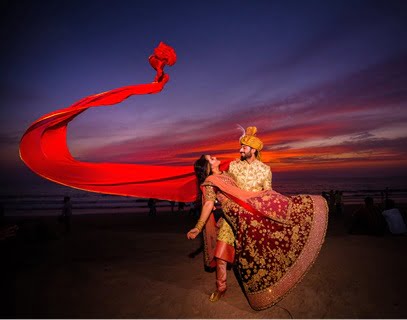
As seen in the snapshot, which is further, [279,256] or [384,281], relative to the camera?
[384,281]

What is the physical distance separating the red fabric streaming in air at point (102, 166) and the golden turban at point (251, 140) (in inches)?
33.5

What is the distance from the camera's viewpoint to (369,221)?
7.89 m

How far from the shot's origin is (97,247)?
743 centimetres

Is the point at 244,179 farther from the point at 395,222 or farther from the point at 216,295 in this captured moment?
the point at 395,222

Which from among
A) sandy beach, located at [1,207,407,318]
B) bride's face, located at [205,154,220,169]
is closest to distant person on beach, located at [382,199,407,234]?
sandy beach, located at [1,207,407,318]

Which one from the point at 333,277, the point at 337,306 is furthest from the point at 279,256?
the point at 333,277

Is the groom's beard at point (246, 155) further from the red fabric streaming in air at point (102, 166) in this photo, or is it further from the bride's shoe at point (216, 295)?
the bride's shoe at point (216, 295)

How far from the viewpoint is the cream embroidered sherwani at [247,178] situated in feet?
12.7

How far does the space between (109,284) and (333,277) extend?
3.59 metres

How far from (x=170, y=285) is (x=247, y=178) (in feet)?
7.09

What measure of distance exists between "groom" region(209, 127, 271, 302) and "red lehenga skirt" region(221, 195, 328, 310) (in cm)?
28

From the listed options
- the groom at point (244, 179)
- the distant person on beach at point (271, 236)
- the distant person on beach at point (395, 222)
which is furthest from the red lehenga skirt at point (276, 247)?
the distant person on beach at point (395, 222)

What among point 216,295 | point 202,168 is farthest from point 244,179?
point 216,295

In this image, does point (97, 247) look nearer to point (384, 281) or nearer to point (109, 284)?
point (109, 284)
